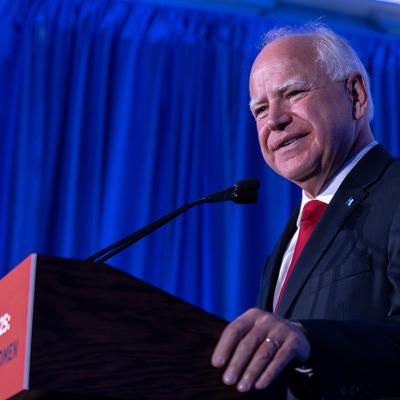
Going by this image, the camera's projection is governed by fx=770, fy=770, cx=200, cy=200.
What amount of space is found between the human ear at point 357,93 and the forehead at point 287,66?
9 centimetres

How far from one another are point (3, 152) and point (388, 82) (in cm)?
200

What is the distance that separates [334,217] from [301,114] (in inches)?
15.0

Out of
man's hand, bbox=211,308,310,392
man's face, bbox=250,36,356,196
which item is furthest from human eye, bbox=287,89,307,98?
man's hand, bbox=211,308,310,392

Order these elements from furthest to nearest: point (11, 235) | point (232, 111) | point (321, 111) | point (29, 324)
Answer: point (232, 111)
point (11, 235)
point (321, 111)
point (29, 324)

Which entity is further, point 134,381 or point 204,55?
point 204,55

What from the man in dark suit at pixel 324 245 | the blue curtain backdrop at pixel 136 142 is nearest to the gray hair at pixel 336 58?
the man in dark suit at pixel 324 245

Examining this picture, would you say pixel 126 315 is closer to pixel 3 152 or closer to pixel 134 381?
pixel 134 381

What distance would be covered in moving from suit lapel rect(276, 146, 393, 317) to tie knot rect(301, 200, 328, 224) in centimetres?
13

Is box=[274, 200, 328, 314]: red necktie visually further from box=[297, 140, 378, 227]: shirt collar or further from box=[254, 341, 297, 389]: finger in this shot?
box=[254, 341, 297, 389]: finger

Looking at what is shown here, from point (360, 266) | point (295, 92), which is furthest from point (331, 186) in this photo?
point (360, 266)

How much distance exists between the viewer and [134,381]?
920mm

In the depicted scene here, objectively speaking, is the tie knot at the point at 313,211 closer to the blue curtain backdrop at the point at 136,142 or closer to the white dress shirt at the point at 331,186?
the white dress shirt at the point at 331,186

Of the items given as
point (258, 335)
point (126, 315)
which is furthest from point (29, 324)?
point (258, 335)

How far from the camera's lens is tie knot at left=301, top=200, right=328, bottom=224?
75.2 inches
